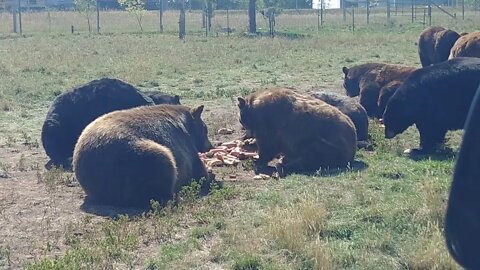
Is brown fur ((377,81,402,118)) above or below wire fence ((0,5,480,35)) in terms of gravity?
below

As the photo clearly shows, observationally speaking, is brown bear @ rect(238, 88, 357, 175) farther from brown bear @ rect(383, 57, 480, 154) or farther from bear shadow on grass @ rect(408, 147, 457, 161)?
brown bear @ rect(383, 57, 480, 154)

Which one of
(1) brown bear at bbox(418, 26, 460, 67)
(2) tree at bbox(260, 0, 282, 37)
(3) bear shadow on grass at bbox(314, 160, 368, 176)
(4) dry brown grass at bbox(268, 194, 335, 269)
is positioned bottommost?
(3) bear shadow on grass at bbox(314, 160, 368, 176)

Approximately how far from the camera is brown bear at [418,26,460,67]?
20.5m

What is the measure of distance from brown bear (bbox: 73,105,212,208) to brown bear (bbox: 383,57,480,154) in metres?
4.03

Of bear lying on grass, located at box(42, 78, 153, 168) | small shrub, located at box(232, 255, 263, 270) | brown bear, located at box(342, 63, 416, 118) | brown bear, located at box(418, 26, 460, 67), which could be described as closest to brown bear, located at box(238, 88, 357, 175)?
bear lying on grass, located at box(42, 78, 153, 168)

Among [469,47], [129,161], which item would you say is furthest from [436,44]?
[129,161]

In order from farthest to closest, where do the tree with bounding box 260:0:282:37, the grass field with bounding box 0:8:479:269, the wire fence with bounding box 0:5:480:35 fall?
the wire fence with bounding box 0:5:480:35, the tree with bounding box 260:0:282:37, the grass field with bounding box 0:8:479:269

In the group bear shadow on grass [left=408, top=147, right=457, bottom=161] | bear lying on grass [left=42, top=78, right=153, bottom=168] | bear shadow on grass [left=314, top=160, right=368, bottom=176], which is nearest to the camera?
bear shadow on grass [left=314, top=160, right=368, bottom=176]

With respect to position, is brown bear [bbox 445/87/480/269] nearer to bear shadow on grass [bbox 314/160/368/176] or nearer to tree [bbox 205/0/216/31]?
bear shadow on grass [bbox 314/160/368/176]

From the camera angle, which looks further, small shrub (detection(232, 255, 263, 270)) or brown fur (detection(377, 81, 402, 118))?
brown fur (detection(377, 81, 402, 118))

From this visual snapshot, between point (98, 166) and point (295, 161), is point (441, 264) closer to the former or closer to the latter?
point (98, 166)

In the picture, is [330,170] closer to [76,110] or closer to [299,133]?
[299,133]

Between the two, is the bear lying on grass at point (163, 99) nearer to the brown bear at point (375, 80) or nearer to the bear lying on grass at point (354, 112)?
the bear lying on grass at point (354, 112)

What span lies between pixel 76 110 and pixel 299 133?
Answer: 344cm
